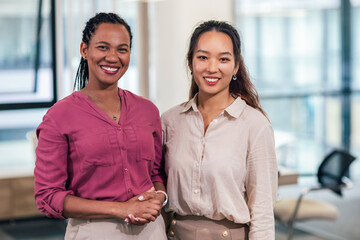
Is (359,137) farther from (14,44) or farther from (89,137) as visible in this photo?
(89,137)

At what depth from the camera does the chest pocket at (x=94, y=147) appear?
181 cm

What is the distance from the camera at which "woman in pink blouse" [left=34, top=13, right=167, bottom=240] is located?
1.80m

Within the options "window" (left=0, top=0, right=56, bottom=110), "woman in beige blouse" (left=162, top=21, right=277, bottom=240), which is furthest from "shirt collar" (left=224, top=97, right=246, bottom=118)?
"window" (left=0, top=0, right=56, bottom=110)

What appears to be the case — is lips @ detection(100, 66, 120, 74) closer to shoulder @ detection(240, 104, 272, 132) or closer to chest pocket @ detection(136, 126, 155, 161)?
chest pocket @ detection(136, 126, 155, 161)

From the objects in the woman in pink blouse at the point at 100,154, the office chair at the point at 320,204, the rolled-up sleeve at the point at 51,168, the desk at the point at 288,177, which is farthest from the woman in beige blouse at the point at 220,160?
the desk at the point at 288,177

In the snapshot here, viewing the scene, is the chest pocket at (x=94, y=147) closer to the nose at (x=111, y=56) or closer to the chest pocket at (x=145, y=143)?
the chest pocket at (x=145, y=143)

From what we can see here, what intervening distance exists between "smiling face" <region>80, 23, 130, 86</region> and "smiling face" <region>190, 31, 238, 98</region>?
279mm

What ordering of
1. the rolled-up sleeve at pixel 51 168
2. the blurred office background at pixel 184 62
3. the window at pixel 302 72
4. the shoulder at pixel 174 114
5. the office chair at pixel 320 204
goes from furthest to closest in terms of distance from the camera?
1. the window at pixel 302 72
2. the blurred office background at pixel 184 62
3. the office chair at pixel 320 204
4. the shoulder at pixel 174 114
5. the rolled-up sleeve at pixel 51 168

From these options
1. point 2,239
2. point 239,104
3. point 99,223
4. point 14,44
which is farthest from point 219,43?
point 14,44

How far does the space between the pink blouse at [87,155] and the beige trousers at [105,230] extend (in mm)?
82

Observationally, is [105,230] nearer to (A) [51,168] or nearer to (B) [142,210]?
(B) [142,210]

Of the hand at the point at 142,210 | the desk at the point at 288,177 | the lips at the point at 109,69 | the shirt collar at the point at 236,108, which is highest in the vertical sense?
the lips at the point at 109,69

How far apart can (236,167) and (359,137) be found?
14.4 feet

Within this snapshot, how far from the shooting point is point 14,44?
573 cm
